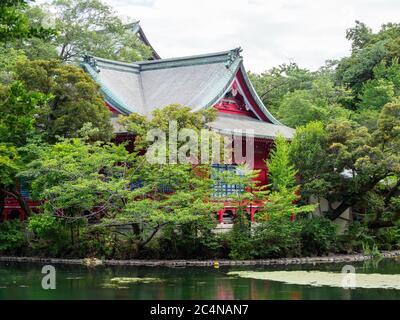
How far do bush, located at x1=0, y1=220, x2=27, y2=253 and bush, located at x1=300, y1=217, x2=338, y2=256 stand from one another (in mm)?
8350

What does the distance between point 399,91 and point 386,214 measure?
9.72 meters

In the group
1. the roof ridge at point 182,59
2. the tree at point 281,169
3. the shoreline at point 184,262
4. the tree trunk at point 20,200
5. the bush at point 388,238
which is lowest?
the shoreline at point 184,262

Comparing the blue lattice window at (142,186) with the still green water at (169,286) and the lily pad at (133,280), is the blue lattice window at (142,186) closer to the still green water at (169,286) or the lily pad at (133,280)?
the still green water at (169,286)

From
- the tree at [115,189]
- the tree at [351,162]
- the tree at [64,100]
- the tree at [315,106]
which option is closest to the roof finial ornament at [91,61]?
the tree at [64,100]

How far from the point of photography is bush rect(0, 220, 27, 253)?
21.9m

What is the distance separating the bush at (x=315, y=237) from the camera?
2203 centimetres

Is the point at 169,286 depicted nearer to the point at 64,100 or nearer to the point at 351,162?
the point at 64,100

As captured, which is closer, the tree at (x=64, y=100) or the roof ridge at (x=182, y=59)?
the tree at (x=64, y=100)

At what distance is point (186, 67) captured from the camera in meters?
28.7

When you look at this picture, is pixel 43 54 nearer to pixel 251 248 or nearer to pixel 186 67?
pixel 186 67

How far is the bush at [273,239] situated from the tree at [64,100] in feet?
17.6

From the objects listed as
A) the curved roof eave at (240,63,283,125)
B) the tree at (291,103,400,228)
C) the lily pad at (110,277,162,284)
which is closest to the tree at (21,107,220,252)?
the lily pad at (110,277,162,284)

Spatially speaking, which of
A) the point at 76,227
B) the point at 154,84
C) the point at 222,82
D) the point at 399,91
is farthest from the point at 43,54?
the point at 399,91
